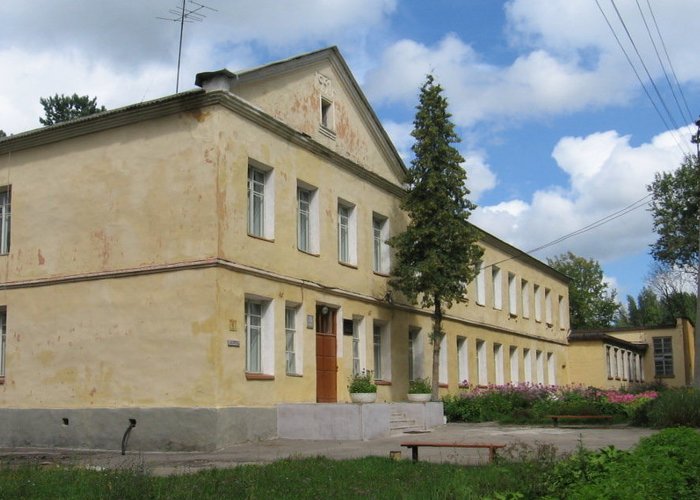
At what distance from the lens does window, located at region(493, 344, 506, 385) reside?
3444 cm

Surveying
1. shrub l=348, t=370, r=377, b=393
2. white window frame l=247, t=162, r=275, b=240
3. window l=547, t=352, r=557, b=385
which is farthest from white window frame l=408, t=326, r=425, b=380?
window l=547, t=352, r=557, b=385

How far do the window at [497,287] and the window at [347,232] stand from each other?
14.0 meters

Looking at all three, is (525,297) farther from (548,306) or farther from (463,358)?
(463,358)

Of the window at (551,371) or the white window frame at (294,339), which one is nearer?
the white window frame at (294,339)

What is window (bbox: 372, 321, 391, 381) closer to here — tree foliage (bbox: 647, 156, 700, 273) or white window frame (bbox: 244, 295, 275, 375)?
white window frame (bbox: 244, 295, 275, 375)

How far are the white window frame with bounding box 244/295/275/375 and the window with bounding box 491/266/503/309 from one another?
18680 mm

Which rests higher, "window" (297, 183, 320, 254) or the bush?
"window" (297, 183, 320, 254)

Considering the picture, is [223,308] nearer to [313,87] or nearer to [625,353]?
[313,87]

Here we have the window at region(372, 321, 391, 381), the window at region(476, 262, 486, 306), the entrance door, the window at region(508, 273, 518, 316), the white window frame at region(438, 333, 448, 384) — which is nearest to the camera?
the entrance door

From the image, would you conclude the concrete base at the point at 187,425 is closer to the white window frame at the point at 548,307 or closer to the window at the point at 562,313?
the white window frame at the point at 548,307

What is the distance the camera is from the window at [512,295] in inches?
1460

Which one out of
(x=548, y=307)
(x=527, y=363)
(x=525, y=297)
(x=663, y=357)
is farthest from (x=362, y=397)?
(x=663, y=357)

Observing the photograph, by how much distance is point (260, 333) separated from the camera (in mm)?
18641

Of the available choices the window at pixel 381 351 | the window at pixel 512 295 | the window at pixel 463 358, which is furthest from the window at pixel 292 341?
the window at pixel 512 295
